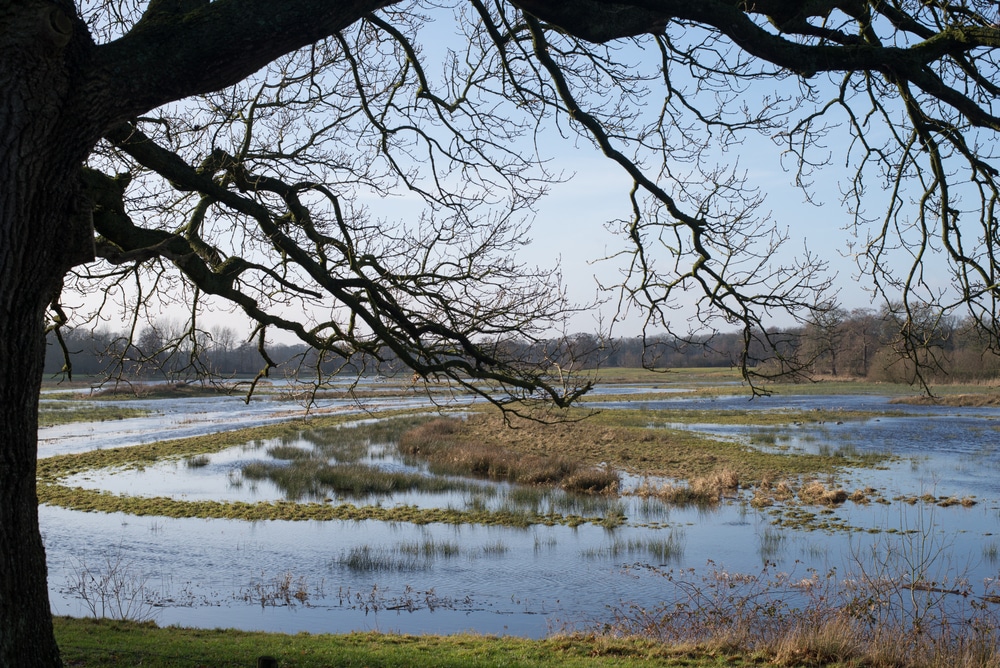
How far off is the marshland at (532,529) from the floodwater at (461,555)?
7cm

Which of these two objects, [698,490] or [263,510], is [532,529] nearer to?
[698,490]

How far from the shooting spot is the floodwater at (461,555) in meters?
11.6

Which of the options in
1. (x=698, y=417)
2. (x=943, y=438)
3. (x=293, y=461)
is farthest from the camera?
(x=698, y=417)

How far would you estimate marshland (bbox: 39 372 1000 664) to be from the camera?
1109 centimetres

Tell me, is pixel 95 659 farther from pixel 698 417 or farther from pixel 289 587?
pixel 698 417

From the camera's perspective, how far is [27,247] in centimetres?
382

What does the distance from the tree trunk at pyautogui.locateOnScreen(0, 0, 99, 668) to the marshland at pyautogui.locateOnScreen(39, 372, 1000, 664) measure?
352 cm

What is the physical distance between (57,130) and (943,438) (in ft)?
104

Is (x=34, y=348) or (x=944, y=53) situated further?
(x=944, y=53)

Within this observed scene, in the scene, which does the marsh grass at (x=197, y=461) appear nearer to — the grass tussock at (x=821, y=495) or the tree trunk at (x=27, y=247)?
the grass tussock at (x=821, y=495)

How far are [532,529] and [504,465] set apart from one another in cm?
709

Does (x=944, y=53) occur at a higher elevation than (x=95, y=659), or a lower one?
higher

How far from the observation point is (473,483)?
2206 centimetres

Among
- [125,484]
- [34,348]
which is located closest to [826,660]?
[34,348]
